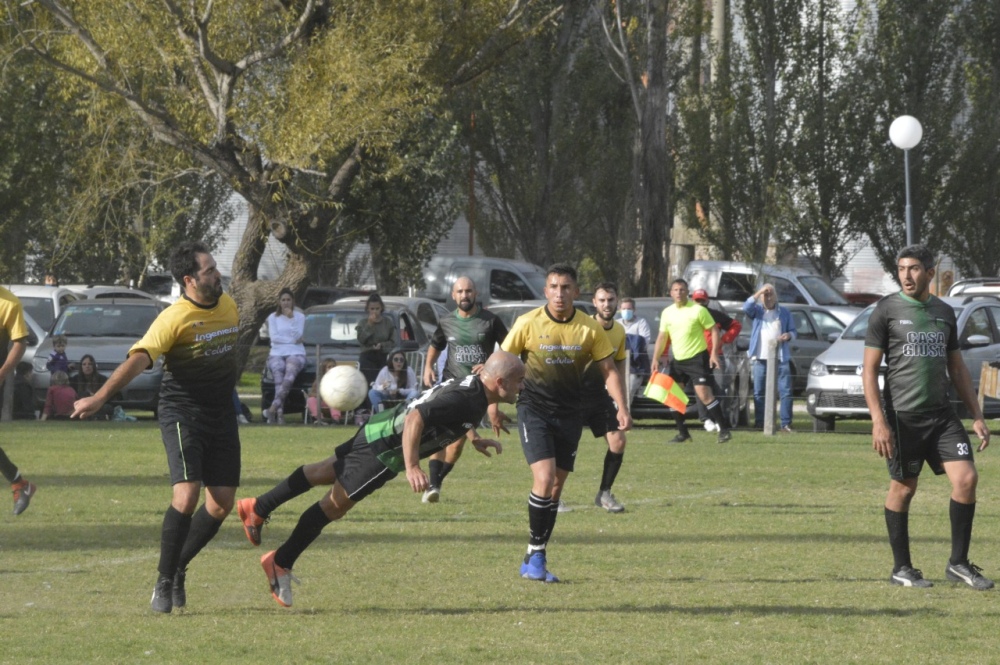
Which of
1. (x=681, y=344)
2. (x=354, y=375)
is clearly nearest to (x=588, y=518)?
(x=354, y=375)

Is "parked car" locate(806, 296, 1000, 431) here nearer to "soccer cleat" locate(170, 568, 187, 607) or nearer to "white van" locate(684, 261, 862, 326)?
"white van" locate(684, 261, 862, 326)

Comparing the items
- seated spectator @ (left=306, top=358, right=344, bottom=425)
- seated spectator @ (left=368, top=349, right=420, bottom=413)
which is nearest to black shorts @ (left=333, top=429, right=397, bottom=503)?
seated spectator @ (left=368, top=349, right=420, bottom=413)

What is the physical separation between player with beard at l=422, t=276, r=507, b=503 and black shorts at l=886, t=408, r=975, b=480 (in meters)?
4.56

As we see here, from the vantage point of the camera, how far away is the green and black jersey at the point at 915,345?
9094 mm

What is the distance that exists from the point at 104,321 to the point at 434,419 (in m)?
16.9

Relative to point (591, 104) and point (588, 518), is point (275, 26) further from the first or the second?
point (591, 104)

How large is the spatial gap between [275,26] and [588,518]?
50.2ft

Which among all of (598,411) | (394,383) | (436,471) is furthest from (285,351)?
(598,411)

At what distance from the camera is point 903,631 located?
25.6 ft

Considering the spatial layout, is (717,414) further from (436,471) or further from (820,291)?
(820,291)

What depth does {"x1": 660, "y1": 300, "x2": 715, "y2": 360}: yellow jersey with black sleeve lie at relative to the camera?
1955 cm

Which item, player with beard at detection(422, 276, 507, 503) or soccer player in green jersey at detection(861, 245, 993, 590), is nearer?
soccer player in green jersey at detection(861, 245, 993, 590)

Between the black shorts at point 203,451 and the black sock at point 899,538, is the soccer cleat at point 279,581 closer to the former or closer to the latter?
the black shorts at point 203,451

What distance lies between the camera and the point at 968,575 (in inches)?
360
